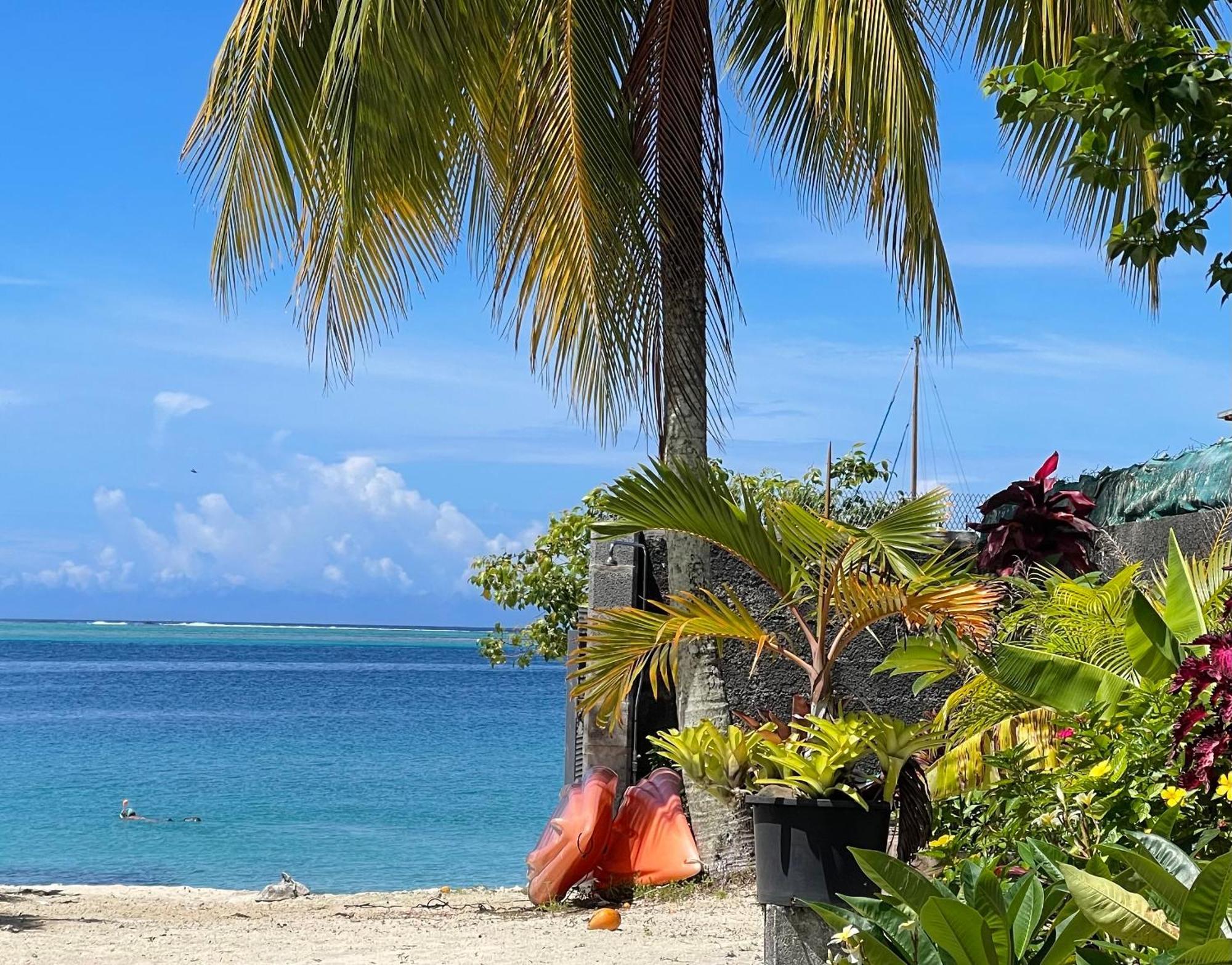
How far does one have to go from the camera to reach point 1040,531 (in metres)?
7.88

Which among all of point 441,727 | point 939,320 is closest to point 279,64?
point 939,320

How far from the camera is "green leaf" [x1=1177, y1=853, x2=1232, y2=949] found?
116 inches

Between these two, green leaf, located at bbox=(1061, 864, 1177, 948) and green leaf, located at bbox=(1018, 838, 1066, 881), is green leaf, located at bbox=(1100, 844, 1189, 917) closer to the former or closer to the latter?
green leaf, located at bbox=(1061, 864, 1177, 948)

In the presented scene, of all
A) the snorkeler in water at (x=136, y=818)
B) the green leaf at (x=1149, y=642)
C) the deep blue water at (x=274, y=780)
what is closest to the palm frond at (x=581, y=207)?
the green leaf at (x=1149, y=642)

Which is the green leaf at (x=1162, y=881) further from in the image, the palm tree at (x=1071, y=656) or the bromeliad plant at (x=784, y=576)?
the bromeliad plant at (x=784, y=576)

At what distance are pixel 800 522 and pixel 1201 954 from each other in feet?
10.2

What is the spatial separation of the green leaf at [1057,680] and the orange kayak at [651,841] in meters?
3.49

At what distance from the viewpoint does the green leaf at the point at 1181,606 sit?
14.5 ft

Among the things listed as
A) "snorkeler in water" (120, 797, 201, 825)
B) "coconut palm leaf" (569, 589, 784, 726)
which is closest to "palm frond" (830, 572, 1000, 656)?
"coconut palm leaf" (569, 589, 784, 726)

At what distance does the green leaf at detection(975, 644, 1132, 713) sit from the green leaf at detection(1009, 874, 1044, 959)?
1121 millimetres

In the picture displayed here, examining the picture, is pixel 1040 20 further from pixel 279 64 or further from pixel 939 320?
pixel 279 64

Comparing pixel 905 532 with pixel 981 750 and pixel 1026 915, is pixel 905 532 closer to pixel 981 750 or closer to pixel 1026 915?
pixel 981 750

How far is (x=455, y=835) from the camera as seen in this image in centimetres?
1825

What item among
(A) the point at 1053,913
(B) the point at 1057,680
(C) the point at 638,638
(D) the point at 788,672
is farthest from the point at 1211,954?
(D) the point at 788,672
